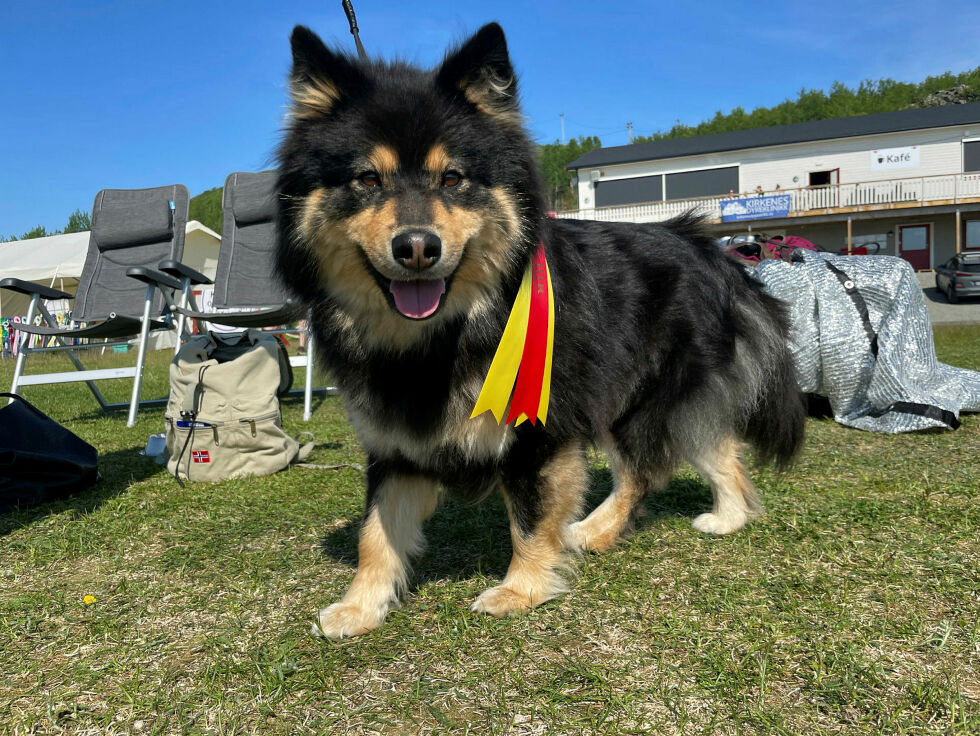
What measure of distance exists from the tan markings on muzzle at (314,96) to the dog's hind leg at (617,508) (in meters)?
1.88

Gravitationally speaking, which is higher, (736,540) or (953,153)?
(953,153)

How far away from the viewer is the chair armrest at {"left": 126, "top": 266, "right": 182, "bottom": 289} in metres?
5.55

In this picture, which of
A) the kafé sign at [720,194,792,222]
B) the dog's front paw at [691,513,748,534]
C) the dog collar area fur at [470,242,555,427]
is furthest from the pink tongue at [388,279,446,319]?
the kafé sign at [720,194,792,222]

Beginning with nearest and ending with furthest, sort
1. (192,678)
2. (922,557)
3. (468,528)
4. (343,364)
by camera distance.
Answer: (192,678)
(343,364)
(922,557)
(468,528)

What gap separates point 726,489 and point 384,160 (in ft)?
7.01

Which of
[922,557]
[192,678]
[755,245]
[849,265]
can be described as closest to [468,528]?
[192,678]

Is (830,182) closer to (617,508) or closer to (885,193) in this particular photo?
(885,193)

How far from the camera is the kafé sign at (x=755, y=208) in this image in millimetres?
32575

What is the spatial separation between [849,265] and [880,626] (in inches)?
154

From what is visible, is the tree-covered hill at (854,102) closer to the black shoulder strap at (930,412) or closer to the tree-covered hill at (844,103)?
the tree-covered hill at (844,103)

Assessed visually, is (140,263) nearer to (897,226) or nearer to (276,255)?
(276,255)

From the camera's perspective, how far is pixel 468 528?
3219 mm

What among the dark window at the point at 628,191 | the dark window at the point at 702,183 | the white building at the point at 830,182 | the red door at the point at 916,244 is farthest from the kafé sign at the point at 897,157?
the dark window at the point at 628,191

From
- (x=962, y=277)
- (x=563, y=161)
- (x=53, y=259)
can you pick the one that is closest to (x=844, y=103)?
(x=563, y=161)
